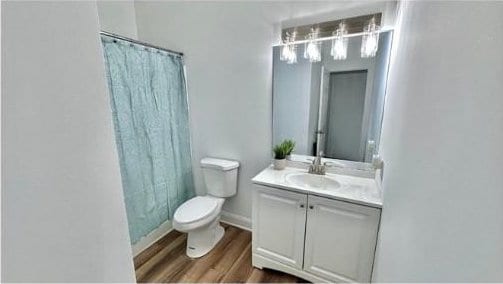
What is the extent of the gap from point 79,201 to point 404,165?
101 cm

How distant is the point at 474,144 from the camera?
1.18 ft

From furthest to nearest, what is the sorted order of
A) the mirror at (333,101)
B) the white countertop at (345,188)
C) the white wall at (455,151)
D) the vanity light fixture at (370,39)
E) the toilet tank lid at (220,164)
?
the toilet tank lid at (220,164) → the mirror at (333,101) → the vanity light fixture at (370,39) → the white countertop at (345,188) → the white wall at (455,151)

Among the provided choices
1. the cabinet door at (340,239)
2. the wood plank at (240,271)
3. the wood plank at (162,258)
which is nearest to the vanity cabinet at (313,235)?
the cabinet door at (340,239)

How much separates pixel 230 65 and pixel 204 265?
181 cm

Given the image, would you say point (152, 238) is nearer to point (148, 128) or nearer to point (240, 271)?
point (240, 271)

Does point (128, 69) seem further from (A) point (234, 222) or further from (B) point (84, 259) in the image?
(A) point (234, 222)

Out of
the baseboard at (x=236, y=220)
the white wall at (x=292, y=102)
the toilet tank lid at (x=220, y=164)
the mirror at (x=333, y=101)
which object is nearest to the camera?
the mirror at (x=333, y=101)

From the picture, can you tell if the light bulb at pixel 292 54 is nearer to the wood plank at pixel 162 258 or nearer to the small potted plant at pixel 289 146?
the small potted plant at pixel 289 146

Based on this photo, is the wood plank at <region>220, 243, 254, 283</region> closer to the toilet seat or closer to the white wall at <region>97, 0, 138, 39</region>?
the toilet seat

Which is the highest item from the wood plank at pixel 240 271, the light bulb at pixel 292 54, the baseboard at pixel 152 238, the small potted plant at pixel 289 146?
the light bulb at pixel 292 54

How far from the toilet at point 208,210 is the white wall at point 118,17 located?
1550 millimetres

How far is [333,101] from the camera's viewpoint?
1.77 meters

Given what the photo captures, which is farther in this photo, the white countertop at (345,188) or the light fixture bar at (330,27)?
the light fixture bar at (330,27)

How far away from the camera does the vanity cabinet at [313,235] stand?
1.34 m
